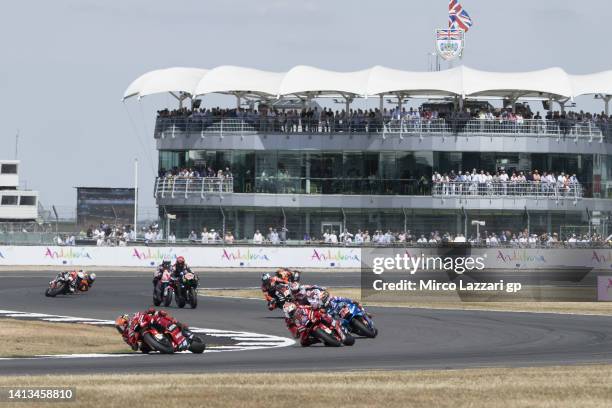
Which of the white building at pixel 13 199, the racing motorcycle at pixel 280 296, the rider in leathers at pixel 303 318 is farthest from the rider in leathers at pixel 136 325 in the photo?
the white building at pixel 13 199

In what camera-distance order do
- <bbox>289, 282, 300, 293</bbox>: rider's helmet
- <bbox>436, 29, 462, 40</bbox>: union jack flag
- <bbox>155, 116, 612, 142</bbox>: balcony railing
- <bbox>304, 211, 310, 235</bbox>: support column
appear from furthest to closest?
<bbox>436, 29, 462, 40</bbox>: union jack flag → <bbox>155, 116, 612, 142</bbox>: balcony railing → <bbox>304, 211, 310, 235</bbox>: support column → <bbox>289, 282, 300, 293</bbox>: rider's helmet

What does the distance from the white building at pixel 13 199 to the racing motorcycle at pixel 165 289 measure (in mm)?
85675

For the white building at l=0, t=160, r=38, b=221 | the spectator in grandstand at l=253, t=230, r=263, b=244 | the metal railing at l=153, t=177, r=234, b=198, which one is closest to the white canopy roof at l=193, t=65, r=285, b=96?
the metal railing at l=153, t=177, r=234, b=198

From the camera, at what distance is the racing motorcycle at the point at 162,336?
86.0ft

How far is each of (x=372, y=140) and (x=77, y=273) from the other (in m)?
32.9

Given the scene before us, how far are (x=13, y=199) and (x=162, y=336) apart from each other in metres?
102

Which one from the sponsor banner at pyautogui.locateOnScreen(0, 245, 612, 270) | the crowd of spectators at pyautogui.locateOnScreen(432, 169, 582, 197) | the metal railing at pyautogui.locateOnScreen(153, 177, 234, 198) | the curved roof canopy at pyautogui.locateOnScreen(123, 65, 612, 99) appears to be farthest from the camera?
the metal railing at pyautogui.locateOnScreen(153, 177, 234, 198)

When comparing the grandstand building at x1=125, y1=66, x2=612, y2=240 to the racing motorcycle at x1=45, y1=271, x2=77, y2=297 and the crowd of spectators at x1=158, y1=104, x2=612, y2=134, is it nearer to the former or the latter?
the crowd of spectators at x1=158, y1=104, x2=612, y2=134

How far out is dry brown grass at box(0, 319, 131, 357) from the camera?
2800 centimetres

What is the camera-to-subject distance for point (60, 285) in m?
47.8

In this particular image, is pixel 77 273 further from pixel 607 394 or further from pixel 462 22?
pixel 462 22

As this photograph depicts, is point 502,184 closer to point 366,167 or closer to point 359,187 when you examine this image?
point 366,167

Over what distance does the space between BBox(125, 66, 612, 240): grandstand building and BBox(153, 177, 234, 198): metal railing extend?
0.08m

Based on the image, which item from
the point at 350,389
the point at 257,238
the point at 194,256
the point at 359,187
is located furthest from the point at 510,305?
the point at 359,187
